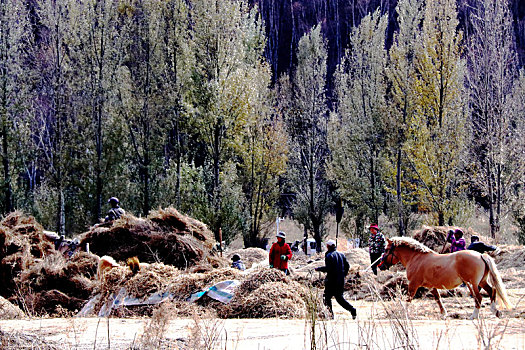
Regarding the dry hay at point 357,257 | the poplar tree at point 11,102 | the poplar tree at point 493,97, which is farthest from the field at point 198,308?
the poplar tree at point 11,102

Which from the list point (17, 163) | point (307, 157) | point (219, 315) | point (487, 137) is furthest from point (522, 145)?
point (17, 163)

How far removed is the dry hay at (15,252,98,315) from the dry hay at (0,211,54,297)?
1.34ft

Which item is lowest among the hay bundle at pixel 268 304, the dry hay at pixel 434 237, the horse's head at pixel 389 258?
the dry hay at pixel 434 237

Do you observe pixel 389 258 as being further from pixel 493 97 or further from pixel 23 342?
pixel 493 97

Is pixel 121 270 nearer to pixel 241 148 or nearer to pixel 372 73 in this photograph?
pixel 241 148

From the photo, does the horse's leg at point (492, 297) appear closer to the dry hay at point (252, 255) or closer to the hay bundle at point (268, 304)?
the hay bundle at point (268, 304)

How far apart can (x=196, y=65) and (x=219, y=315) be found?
20646 millimetres

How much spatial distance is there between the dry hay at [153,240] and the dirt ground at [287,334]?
208 inches

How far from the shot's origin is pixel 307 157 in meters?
39.1

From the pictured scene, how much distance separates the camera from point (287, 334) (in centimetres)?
809

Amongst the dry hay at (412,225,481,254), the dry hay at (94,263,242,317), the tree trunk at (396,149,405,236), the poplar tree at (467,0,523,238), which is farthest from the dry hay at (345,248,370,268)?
the dry hay at (94,263,242,317)

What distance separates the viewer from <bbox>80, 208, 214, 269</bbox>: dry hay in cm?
1595

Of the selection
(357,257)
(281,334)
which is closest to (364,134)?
(357,257)

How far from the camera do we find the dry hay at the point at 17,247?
1470 centimetres
